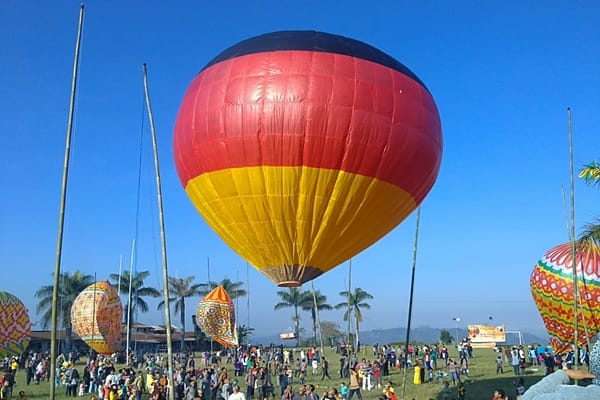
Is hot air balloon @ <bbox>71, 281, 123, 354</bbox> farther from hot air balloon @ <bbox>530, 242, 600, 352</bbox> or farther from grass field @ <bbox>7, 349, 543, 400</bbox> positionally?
hot air balloon @ <bbox>530, 242, 600, 352</bbox>

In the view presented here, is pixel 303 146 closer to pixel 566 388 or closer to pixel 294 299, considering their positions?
pixel 566 388

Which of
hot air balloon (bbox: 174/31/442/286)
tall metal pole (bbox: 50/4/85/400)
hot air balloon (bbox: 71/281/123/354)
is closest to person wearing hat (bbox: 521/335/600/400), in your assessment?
tall metal pole (bbox: 50/4/85/400)

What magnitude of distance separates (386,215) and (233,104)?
19.1 ft

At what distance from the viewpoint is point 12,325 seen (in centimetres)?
3806

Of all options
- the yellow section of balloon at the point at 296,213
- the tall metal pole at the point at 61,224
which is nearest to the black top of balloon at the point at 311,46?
the yellow section of balloon at the point at 296,213

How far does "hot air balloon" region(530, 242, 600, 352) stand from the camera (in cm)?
2722

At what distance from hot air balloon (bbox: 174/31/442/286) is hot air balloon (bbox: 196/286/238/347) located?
94.7 ft

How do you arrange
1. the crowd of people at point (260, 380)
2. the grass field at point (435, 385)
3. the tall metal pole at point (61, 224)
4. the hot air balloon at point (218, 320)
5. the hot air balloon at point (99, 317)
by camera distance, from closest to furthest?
the tall metal pole at point (61, 224)
the crowd of people at point (260, 380)
the grass field at point (435, 385)
the hot air balloon at point (99, 317)
the hot air balloon at point (218, 320)

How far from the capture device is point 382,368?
29625 millimetres

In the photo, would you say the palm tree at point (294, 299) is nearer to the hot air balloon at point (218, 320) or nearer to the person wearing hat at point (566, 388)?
the hot air balloon at point (218, 320)

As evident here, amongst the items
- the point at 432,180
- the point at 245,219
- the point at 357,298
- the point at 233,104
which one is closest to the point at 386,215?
the point at 432,180

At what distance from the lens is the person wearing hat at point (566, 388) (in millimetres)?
2566

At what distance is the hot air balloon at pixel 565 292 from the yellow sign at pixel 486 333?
2072 centimetres

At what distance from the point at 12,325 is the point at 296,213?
92.9 feet
